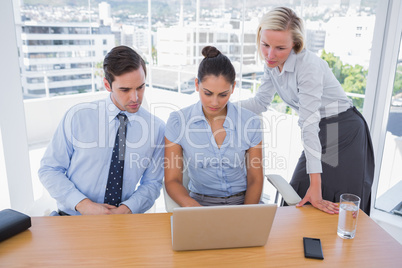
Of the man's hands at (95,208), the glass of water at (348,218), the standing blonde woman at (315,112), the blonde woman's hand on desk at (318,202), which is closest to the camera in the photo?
the glass of water at (348,218)

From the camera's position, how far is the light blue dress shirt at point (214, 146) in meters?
1.57

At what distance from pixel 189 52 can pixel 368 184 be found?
10.5ft

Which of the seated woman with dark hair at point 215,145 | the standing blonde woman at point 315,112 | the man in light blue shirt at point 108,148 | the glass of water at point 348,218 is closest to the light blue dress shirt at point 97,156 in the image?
the man in light blue shirt at point 108,148

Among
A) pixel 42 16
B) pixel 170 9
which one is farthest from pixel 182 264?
pixel 170 9

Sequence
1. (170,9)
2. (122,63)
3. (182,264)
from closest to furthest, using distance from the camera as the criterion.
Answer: (182,264), (122,63), (170,9)

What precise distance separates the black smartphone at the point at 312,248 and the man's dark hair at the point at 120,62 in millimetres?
1000

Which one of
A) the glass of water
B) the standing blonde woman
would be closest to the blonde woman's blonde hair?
the standing blonde woman

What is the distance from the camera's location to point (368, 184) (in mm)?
1878

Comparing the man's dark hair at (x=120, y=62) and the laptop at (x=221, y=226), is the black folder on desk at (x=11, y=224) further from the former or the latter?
the man's dark hair at (x=120, y=62)

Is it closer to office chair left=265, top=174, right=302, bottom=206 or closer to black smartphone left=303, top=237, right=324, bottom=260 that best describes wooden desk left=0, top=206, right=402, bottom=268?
black smartphone left=303, top=237, right=324, bottom=260

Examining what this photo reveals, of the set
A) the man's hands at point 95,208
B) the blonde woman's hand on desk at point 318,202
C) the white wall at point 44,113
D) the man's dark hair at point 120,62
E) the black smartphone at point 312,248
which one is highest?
the man's dark hair at point 120,62

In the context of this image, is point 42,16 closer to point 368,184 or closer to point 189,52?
point 189,52

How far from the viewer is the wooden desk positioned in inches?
39.3

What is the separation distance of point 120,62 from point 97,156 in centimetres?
44
